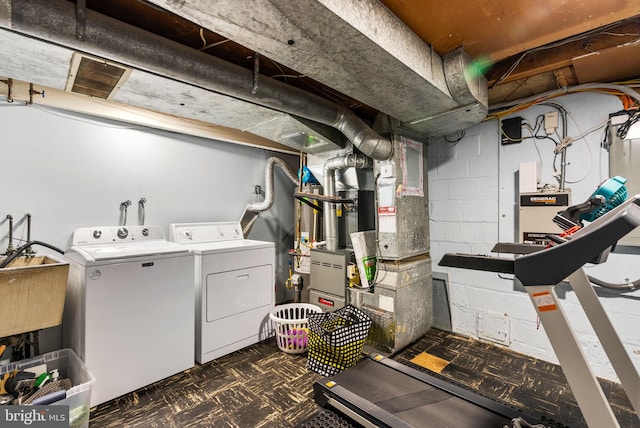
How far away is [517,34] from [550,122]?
106 centimetres

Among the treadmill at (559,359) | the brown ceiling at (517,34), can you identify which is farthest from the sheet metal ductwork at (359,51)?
the treadmill at (559,359)

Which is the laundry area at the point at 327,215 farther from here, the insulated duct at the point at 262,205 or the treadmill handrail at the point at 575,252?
the insulated duct at the point at 262,205

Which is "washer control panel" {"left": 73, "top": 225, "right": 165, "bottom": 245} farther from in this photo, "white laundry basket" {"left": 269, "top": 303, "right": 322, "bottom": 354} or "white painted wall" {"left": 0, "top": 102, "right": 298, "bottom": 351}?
"white laundry basket" {"left": 269, "top": 303, "right": 322, "bottom": 354}

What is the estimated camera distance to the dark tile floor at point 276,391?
1.76m

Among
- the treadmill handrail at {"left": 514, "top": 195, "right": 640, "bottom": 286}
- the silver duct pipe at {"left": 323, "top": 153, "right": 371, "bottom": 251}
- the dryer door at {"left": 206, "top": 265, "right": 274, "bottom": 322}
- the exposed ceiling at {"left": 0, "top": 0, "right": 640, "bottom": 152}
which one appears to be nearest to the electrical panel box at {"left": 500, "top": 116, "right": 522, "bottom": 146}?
the exposed ceiling at {"left": 0, "top": 0, "right": 640, "bottom": 152}

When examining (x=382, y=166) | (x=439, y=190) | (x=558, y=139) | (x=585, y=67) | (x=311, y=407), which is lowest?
(x=311, y=407)

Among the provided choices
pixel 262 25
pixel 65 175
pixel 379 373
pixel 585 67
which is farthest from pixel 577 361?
pixel 65 175

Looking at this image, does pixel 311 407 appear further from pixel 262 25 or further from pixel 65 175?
pixel 65 175

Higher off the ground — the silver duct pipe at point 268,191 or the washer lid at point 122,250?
the silver duct pipe at point 268,191

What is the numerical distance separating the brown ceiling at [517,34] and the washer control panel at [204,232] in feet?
5.49

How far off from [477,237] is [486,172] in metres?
0.66

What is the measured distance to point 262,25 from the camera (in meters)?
1.29

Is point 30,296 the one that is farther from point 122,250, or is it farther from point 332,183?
point 332,183

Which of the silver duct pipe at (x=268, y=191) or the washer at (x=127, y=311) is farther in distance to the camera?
the silver duct pipe at (x=268, y=191)
